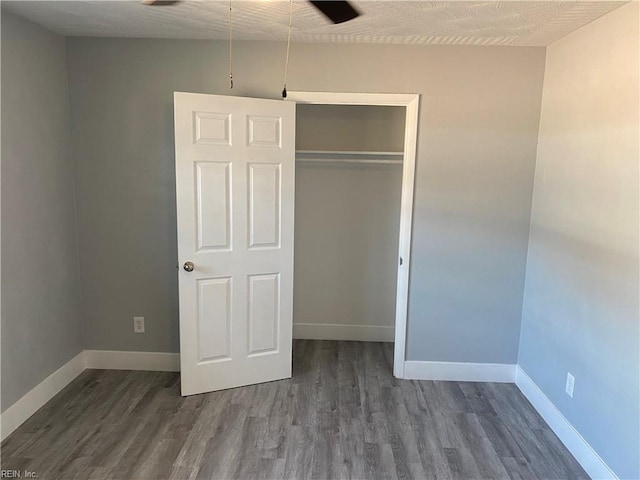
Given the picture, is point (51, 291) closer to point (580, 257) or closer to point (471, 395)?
point (471, 395)

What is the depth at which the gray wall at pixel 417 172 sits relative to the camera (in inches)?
117

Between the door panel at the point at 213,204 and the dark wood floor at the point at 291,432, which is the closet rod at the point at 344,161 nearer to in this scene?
the door panel at the point at 213,204

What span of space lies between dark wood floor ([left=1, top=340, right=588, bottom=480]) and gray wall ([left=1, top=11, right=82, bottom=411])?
389 millimetres

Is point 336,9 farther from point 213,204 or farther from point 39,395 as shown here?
point 39,395

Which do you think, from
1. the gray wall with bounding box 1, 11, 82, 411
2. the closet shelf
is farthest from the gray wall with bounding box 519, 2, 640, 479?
the gray wall with bounding box 1, 11, 82, 411

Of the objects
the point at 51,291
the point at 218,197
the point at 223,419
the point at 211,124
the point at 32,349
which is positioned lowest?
the point at 223,419

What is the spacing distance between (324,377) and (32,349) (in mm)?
2013

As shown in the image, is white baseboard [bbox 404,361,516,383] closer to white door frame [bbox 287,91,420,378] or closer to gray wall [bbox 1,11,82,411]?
white door frame [bbox 287,91,420,378]

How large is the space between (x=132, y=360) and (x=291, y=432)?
1511 mm

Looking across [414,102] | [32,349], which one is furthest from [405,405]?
[32,349]

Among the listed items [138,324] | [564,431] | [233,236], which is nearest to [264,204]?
[233,236]

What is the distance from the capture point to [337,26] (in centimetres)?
259

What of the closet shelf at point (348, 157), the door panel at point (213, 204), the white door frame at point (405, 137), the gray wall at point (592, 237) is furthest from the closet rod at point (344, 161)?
the gray wall at point (592, 237)

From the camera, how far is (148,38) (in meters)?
2.94
